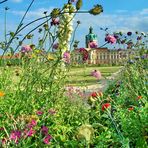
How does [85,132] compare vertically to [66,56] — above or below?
below

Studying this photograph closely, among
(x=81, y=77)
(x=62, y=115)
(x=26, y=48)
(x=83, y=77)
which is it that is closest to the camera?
(x=62, y=115)

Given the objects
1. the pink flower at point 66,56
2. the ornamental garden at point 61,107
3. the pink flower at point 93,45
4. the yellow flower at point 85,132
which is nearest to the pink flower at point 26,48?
A: the ornamental garden at point 61,107

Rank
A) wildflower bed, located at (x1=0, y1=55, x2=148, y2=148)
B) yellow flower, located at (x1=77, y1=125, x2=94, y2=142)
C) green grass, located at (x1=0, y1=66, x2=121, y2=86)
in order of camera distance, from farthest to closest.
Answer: green grass, located at (x1=0, y1=66, x2=121, y2=86), wildflower bed, located at (x1=0, y1=55, x2=148, y2=148), yellow flower, located at (x1=77, y1=125, x2=94, y2=142)

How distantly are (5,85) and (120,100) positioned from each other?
178 cm

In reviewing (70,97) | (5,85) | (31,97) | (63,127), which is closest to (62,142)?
(63,127)

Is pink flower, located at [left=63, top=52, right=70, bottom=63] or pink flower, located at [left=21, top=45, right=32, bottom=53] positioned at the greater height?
pink flower, located at [left=21, top=45, right=32, bottom=53]

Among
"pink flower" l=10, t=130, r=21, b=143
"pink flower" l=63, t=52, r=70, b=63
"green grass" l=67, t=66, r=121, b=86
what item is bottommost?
"green grass" l=67, t=66, r=121, b=86

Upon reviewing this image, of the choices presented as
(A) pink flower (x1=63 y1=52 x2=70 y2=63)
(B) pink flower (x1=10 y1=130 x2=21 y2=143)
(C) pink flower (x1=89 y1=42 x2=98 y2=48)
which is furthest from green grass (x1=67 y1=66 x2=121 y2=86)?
(B) pink flower (x1=10 y1=130 x2=21 y2=143)

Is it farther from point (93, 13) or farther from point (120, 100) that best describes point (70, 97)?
point (93, 13)

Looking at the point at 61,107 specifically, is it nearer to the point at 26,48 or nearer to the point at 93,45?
the point at 93,45

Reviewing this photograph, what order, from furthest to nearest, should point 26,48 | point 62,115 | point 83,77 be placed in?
point 83,77
point 26,48
point 62,115

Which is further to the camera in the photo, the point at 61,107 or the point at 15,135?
the point at 61,107

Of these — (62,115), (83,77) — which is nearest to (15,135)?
(62,115)

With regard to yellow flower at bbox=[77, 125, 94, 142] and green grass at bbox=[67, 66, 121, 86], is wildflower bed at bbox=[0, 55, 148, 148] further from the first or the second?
green grass at bbox=[67, 66, 121, 86]
